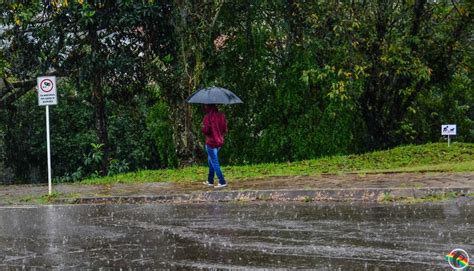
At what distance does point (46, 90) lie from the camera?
15094mm

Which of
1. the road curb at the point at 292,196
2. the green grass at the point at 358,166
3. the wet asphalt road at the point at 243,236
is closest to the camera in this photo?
the wet asphalt road at the point at 243,236

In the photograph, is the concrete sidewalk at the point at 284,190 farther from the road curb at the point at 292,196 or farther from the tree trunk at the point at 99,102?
the tree trunk at the point at 99,102

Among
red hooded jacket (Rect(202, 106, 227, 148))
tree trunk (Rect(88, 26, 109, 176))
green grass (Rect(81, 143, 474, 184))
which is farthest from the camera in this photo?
tree trunk (Rect(88, 26, 109, 176))

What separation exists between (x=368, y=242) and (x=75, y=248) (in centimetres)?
354

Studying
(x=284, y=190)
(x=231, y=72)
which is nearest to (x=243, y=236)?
(x=284, y=190)

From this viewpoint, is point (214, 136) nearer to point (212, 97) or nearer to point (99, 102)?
point (212, 97)

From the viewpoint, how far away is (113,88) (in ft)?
69.1

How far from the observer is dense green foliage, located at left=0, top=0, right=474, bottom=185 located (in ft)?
64.0

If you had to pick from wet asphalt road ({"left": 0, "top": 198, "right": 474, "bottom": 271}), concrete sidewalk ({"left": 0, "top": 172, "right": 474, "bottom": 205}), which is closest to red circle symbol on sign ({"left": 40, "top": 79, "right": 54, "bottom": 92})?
concrete sidewalk ({"left": 0, "top": 172, "right": 474, "bottom": 205})

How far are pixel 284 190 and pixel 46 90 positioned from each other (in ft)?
17.8

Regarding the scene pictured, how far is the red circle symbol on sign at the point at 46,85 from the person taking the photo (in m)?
15.1

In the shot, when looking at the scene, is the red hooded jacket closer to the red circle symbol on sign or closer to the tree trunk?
the red circle symbol on sign

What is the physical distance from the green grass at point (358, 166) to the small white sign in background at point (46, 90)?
3.01 meters

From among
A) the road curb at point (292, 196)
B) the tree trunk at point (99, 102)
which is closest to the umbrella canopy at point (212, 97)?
the road curb at point (292, 196)
